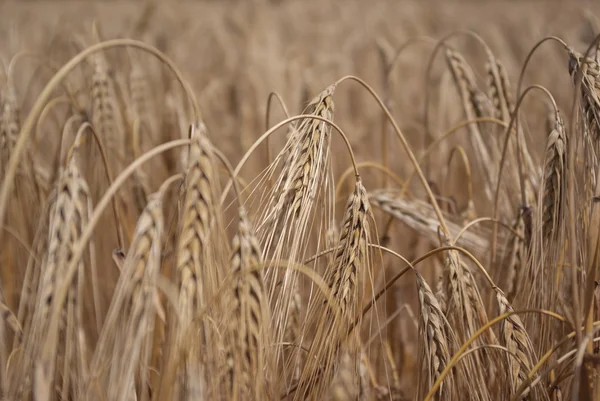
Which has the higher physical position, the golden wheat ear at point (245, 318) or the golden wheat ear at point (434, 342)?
the golden wheat ear at point (245, 318)

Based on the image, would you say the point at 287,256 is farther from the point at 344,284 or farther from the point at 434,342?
the point at 434,342

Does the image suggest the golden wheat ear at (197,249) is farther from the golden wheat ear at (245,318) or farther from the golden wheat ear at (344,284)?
the golden wheat ear at (344,284)

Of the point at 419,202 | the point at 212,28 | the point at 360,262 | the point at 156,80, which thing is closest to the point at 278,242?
the point at 360,262

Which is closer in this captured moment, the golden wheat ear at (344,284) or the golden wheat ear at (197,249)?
the golden wheat ear at (197,249)

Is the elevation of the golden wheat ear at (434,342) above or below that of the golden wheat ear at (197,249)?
below

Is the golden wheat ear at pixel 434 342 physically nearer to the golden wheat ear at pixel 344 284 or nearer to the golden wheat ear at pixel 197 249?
the golden wheat ear at pixel 344 284

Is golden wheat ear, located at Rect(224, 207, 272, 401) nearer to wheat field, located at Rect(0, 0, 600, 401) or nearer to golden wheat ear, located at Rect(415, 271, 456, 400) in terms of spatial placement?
wheat field, located at Rect(0, 0, 600, 401)

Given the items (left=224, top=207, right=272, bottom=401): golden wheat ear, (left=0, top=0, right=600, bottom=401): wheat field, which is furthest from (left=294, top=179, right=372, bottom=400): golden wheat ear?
(left=224, top=207, right=272, bottom=401): golden wheat ear

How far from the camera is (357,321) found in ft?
2.50

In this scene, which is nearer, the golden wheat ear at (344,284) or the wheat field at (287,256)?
the wheat field at (287,256)

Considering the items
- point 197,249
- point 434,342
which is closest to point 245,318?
point 197,249

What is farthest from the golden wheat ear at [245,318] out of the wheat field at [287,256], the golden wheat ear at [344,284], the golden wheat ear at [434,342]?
the golden wheat ear at [434,342]

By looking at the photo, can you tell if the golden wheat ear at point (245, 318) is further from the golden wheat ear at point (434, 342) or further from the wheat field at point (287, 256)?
the golden wheat ear at point (434, 342)

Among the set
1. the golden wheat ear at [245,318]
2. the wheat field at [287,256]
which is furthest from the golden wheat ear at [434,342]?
the golden wheat ear at [245,318]
